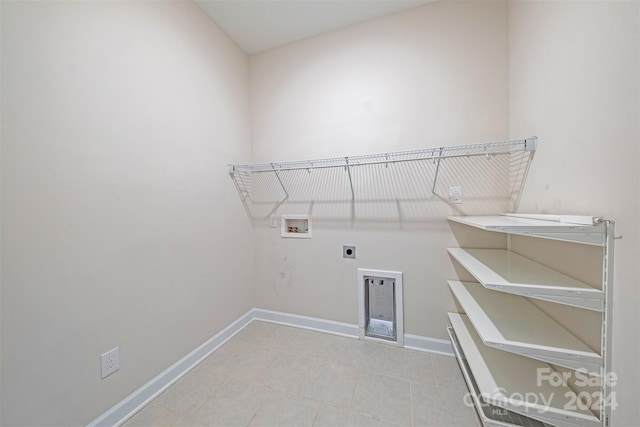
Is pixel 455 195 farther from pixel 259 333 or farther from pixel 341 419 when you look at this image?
pixel 259 333

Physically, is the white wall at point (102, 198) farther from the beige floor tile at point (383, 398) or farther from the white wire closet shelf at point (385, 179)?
the beige floor tile at point (383, 398)

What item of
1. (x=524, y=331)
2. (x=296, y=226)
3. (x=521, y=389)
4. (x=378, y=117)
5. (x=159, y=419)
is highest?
(x=378, y=117)

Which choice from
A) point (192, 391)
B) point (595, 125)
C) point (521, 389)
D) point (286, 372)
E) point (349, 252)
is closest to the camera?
point (595, 125)

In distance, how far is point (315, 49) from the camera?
200cm

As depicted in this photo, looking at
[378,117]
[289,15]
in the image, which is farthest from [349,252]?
[289,15]

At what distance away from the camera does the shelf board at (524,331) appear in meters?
0.83

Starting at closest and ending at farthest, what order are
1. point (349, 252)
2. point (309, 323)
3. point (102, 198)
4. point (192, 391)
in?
point (102, 198), point (192, 391), point (349, 252), point (309, 323)

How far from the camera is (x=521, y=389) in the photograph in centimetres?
97

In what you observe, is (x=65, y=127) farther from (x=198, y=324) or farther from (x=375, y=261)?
(x=375, y=261)

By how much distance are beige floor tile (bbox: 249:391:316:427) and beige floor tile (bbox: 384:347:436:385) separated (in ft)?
1.98

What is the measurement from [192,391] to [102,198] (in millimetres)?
1276

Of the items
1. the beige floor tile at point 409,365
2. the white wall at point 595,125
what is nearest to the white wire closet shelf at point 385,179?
the white wall at point 595,125

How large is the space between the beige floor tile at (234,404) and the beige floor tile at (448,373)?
44.3 inches

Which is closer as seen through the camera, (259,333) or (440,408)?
(440,408)
